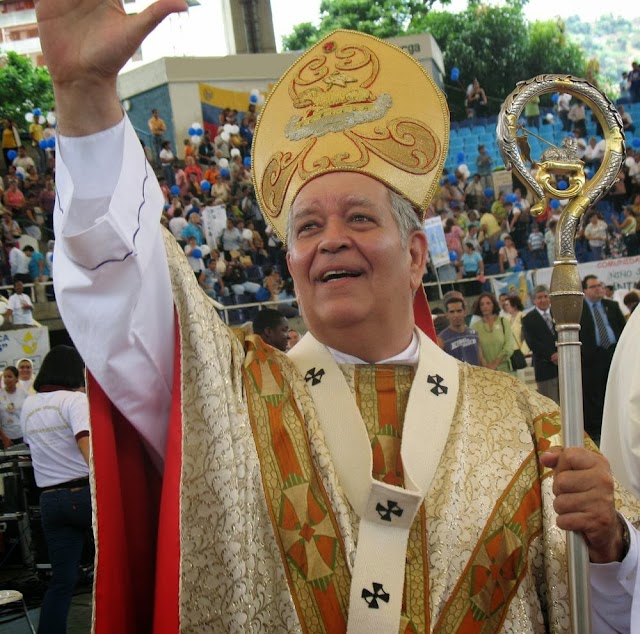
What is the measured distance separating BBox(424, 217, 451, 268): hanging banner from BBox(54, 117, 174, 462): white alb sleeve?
1276 cm

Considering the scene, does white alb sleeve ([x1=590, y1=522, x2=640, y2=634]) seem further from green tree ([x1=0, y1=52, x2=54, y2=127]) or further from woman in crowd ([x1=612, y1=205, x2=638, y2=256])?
green tree ([x1=0, y1=52, x2=54, y2=127])

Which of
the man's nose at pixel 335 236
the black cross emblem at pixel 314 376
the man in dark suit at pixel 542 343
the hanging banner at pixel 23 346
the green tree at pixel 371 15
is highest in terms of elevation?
the green tree at pixel 371 15

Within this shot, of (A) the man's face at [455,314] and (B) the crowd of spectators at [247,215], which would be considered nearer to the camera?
(A) the man's face at [455,314]

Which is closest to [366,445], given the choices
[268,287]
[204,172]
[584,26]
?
[268,287]

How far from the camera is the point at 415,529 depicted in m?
2.07

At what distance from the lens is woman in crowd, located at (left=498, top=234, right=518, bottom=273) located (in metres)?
14.9

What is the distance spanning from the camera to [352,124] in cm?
246

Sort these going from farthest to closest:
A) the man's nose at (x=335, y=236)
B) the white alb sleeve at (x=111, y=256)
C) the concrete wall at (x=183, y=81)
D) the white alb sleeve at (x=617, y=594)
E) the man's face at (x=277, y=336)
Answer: the concrete wall at (x=183, y=81)
the man's face at (x=277, y=336)
the man's nose at (x=335, y=236)
the white alb sleeve at (x=617, y=594)
the white alb sleeve at (x=111, y=256)

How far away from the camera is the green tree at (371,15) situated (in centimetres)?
2575

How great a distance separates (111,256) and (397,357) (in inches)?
33.8

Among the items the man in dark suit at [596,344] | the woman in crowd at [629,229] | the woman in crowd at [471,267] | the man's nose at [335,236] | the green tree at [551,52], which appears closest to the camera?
the man's nose at [335,236]

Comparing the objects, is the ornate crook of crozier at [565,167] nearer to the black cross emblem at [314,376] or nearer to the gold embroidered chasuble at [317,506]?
the gold embroidered chasuble at [317,506]

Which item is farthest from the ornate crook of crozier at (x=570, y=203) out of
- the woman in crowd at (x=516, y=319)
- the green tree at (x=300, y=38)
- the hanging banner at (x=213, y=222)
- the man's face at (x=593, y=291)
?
the green tree at (x=300, y=38)

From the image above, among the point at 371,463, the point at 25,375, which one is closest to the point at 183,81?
the point at 25,375
